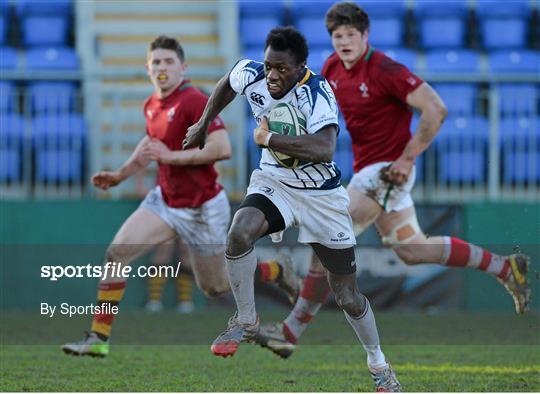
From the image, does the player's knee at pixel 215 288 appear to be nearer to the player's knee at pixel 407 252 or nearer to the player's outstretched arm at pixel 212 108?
the player's knee at pixel 407 252

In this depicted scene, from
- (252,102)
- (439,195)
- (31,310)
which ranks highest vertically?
(252,102)

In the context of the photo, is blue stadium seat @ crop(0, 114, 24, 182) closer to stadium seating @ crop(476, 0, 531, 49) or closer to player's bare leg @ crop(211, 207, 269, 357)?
stadium seating @ crop(476, 0, 531, 49)

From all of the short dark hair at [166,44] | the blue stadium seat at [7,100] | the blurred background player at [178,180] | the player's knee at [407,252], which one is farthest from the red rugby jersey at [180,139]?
the blue stadium seat at [7,100]

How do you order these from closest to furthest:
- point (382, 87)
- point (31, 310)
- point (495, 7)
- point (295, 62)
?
point (295, 62), point (382, 87), point (31, 310), point (495, 7)

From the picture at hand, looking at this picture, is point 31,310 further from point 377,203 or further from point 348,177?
point 377,203

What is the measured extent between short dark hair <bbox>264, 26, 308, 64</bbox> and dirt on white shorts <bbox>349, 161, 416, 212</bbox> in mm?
2456

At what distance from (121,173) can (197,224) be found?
0.75 metres

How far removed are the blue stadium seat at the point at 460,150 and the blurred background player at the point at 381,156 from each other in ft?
15.4

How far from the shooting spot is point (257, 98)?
7.49 m

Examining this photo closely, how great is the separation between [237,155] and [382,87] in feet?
16.6

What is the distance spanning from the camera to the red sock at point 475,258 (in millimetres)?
9547

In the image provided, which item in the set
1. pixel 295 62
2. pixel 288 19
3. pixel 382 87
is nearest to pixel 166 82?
pixel 382 87

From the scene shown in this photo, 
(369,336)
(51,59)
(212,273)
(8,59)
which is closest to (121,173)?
(212,273)

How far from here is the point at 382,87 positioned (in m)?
9.34
